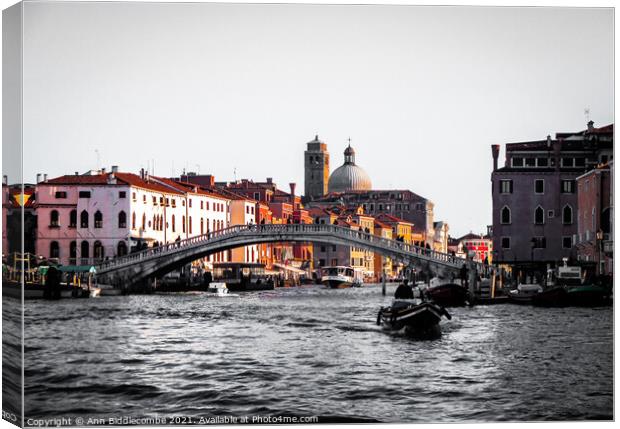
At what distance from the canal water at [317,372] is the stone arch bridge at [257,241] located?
95.5 inches

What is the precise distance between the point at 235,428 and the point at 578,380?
2000 mm

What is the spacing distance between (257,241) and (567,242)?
8872 mm

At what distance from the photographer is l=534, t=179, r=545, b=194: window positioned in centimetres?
743

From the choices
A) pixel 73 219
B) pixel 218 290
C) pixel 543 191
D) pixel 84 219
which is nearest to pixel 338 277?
pixel 218 290

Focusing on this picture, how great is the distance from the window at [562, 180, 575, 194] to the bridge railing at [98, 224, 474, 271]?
3.84m

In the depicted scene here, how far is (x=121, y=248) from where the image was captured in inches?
426

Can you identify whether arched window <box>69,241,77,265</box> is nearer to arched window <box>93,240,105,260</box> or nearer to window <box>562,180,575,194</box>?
arched window <box>93,240,105,260</box>

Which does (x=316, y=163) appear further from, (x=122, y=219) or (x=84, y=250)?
(x=84, y=250)

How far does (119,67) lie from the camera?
A: 231 inches

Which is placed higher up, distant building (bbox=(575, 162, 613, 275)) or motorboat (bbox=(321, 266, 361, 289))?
distant building (bbox=(575, 162, 613, 275))

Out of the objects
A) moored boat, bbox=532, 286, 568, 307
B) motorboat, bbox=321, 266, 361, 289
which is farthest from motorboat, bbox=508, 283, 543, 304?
motorboat, bbox=321, 266, 361, 289

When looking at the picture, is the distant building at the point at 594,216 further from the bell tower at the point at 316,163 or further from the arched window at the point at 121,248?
the arched window at the point at 121,248

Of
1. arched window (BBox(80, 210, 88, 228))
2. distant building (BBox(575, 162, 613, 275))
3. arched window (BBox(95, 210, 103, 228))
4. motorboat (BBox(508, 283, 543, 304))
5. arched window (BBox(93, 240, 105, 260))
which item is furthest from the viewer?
motorboat (BBox(508, 283, 543, 304))

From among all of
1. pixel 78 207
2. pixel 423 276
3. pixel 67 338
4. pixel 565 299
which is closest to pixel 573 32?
pixel 67 338
